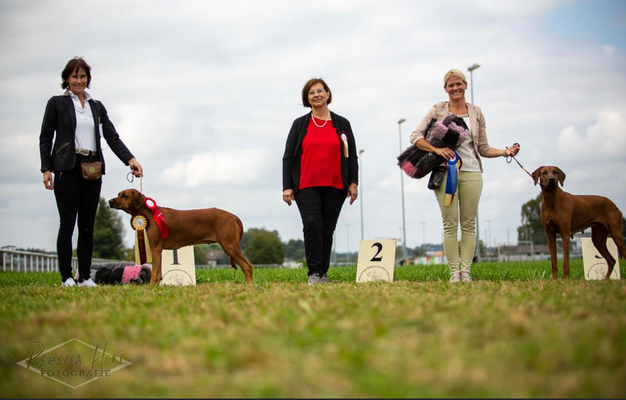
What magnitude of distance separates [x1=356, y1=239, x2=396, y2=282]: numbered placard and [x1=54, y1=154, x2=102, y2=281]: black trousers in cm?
363

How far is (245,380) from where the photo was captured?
210 centimetres

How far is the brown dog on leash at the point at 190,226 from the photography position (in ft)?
23.7

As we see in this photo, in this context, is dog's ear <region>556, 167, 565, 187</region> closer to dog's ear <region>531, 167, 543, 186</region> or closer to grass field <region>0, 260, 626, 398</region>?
dog's ear <region>531, 167, 543, 186</region>

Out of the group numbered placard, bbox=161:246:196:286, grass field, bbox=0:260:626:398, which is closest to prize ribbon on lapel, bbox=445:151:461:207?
grass field, bbox=0:260:626:398

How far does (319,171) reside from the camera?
23.2 ft

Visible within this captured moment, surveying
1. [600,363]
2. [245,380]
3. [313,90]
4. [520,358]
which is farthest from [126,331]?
[313,90]

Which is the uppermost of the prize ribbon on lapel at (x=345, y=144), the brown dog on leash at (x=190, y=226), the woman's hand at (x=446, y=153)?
the prize ribbon on lapel at (x=345, y=144)

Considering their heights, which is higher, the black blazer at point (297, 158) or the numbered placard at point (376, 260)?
the black blazer at point (297, 158)

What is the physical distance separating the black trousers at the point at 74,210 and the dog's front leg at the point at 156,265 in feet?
2.63

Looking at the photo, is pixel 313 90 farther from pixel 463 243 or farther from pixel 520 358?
pixel 520 358

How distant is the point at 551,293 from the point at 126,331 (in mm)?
3032

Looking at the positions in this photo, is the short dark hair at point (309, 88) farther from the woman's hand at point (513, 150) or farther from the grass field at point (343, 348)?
the grass field at point (343, 348)

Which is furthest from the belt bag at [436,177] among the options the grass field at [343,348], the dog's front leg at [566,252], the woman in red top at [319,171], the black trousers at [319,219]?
the grass field at [343,348]

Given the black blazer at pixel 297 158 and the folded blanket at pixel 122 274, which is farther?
the folded blanket at pixel 122 274
